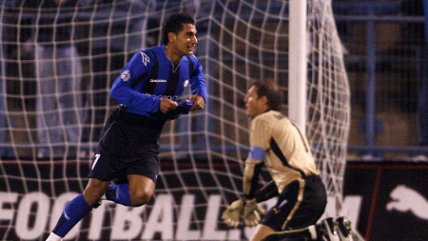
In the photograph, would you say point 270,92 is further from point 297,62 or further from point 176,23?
point 297,62

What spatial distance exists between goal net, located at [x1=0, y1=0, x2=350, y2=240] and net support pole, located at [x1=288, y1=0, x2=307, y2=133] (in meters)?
0.96

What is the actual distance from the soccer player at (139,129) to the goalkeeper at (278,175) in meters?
0.38

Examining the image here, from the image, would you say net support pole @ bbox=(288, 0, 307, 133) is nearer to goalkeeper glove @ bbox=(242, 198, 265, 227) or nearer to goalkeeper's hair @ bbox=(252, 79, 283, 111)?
goalkeeper's hair @ bbox=(252, 79, 283, 111)

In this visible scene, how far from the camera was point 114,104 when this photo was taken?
9.78m

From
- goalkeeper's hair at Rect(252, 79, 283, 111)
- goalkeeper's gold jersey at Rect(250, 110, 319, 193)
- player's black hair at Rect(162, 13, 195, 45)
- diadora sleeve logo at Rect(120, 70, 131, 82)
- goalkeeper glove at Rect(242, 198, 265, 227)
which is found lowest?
goalkeeper glove at Rect(242, 198, 265, 227)

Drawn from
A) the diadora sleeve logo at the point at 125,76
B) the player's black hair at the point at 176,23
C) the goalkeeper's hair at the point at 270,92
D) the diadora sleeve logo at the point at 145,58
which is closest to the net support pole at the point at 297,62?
the goalkeeper's hair at the point at 270,92

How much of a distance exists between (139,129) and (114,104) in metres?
2.68

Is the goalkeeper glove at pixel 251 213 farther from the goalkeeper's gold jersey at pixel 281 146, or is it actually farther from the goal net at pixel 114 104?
the goal net at pixel 114 104

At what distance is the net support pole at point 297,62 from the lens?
801 centimetres

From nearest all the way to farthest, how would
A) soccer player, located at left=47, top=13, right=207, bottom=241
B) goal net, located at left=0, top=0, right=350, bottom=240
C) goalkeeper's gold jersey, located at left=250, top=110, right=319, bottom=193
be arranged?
soccer player, located at left=47, top=13, right=207, bottom=241 → goalkeeper's gold jersey, located at left=250, top=110, right=319, bottom=193 → goal net, located at left=0, top=0, right=350, bottom=240

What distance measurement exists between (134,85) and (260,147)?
81cm

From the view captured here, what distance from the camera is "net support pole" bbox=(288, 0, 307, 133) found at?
26.3ft

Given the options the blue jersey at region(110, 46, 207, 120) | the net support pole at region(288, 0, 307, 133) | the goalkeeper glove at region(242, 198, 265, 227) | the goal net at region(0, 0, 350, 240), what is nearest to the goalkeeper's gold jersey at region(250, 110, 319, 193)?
the goalkeeper glove at region(242, 198, 265, 227)

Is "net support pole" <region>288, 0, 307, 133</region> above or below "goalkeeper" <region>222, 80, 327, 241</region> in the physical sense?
above
